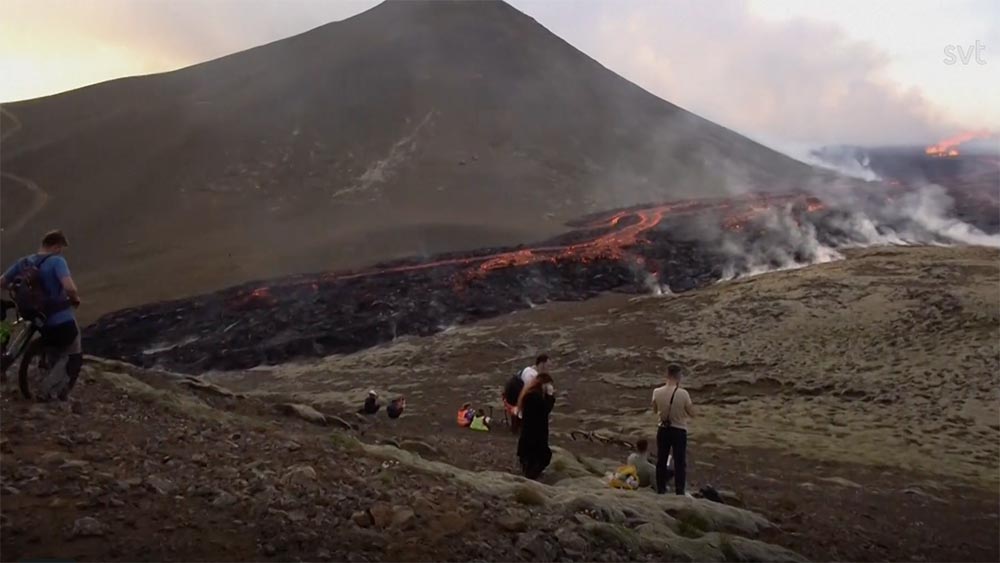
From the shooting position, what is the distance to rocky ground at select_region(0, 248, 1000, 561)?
5.64 m

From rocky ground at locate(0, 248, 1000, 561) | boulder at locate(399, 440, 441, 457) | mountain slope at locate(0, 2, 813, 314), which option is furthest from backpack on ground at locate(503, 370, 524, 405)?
mountain slope at locate(0, 2, 813, 314)

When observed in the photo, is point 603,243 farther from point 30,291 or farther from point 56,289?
point 30,291

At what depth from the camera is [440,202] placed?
51219 millimetres

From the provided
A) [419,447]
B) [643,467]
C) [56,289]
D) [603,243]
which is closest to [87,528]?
[56,289]

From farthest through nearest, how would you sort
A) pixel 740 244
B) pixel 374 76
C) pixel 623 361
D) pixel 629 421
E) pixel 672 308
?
pixel 374 76
pixel 740 244
pixel 672 308
pixel 623 361
pixel 629 421

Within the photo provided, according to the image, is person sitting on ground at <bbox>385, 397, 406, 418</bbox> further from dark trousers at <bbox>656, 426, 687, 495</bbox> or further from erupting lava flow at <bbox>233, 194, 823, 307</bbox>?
erupting lava flow at <bbox>233, 194, 823, 307</bbox>

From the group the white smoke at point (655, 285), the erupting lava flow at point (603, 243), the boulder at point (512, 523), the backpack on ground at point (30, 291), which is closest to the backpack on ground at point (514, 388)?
the boulder at point (512, 523)

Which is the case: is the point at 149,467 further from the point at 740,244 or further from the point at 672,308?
the point at 740,244

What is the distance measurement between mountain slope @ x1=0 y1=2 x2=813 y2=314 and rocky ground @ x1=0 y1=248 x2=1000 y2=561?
60.1ft

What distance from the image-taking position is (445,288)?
103ft

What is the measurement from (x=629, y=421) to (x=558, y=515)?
10653 mm

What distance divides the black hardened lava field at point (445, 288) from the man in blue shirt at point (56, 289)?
60.4ft

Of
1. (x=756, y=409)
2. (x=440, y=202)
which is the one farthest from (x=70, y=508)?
(x=440, y=202)

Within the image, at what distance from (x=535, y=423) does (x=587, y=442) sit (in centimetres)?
596
